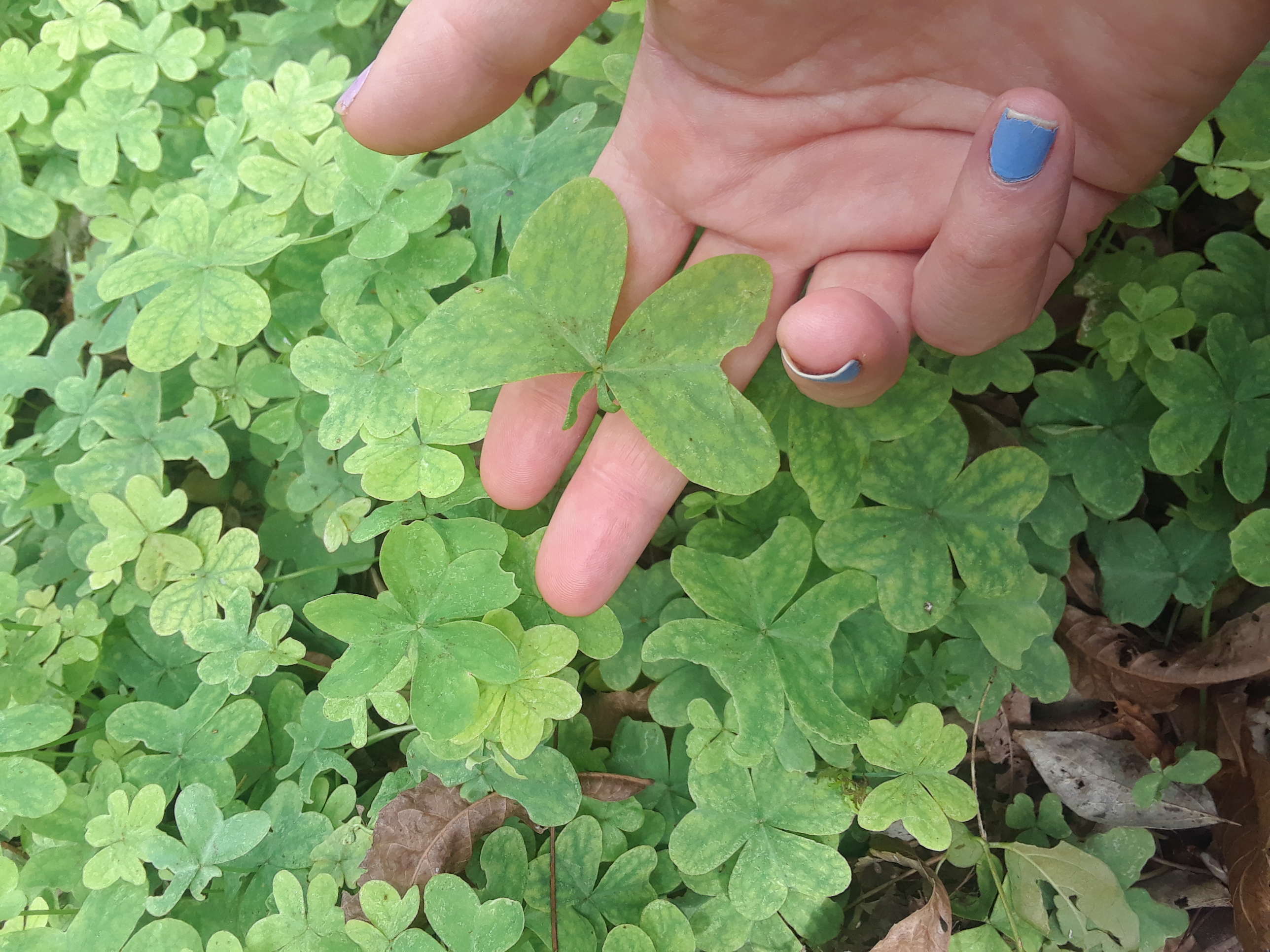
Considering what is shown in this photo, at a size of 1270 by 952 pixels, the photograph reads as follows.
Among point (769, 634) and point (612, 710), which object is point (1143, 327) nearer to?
point (769, 634)

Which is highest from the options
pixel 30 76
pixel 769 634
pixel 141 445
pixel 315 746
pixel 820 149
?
pixel 820 149

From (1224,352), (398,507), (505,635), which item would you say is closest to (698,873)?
(505,635)

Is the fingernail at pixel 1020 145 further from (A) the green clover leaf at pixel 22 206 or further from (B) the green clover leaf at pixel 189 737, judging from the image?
(A) the green clover leaf at pixel 22 206

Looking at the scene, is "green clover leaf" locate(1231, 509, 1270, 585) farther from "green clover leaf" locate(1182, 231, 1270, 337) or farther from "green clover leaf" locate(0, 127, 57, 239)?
"green clover leaf" locate(0, 127, 57, 239)

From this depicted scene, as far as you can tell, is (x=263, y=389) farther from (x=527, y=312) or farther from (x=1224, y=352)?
(x=1224, y=352)

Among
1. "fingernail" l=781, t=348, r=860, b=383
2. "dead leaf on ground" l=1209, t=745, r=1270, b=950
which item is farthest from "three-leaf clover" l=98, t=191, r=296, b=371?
"dead leaf on ground" l=1209, t=745, r=1270, b=950

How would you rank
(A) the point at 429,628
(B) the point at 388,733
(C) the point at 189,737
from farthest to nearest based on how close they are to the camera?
1. (C) the point at 189,737
2. (B) the point at 388,733
3. (A) the point at 429,628

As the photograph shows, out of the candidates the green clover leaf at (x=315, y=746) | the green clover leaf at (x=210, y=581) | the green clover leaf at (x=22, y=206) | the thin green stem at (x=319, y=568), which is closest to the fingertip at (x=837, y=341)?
the thin green stem at (x=319, y=568)

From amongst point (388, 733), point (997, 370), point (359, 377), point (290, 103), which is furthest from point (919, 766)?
point (290, 103)
